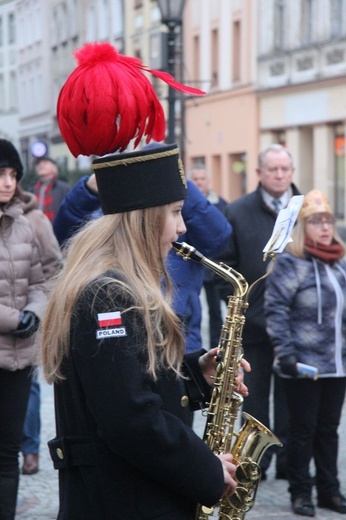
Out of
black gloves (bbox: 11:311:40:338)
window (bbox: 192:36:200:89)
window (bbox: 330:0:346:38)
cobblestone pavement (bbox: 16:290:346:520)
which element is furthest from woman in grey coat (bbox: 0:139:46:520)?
window (bbox: 192:36:200:89)

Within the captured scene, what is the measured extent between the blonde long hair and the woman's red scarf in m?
3.27

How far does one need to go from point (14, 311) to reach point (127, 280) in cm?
269

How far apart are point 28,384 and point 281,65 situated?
26758 millimetres

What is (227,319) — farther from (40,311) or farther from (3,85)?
→ (3,85)

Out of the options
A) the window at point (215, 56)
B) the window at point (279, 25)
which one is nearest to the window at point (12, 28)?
the window at point (215, 56)

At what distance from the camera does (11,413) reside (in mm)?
5496

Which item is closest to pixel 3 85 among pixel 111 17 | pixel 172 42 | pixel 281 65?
pixel 111 17

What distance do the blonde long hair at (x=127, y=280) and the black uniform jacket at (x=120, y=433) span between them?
3 cm

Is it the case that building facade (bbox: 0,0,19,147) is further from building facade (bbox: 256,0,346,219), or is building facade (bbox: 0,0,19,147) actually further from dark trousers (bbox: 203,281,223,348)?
dark trousers (bbox: 203,281,223,348)

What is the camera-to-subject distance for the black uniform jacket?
3.04m

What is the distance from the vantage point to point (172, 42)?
1176cm

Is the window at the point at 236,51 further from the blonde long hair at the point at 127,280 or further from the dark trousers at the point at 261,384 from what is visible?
the blonde long hair at the point at 127,280

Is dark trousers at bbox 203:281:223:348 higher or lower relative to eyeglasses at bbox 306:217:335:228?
lower

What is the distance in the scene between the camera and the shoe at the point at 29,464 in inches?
283
